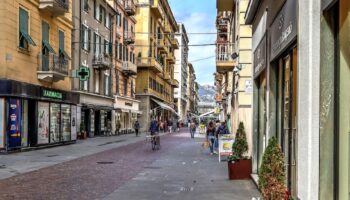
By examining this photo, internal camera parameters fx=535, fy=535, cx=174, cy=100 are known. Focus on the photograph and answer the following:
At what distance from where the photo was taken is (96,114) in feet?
155

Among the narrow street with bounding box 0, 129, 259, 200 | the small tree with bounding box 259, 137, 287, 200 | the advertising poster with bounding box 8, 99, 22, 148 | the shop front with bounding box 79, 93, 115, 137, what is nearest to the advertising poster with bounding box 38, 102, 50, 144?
the advertising poster with bounding box 8, 99, 22, 148

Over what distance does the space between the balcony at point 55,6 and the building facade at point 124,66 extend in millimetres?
20410

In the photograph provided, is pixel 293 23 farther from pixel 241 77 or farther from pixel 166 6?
pixel 166 6

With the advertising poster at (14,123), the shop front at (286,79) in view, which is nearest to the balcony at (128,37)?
the advertising poster at (14,123)

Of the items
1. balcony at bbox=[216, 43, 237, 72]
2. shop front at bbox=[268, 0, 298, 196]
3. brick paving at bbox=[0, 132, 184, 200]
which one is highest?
balcony at bbox=[216, 43, 237, 72]

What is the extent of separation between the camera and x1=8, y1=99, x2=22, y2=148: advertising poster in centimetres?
2475

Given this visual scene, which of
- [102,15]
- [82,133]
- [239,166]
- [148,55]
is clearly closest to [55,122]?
[82,133]

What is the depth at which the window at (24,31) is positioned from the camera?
25922 mm

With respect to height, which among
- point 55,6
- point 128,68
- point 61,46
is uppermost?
point 55,6

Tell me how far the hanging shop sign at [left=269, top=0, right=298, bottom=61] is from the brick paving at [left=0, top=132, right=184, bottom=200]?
485 cm

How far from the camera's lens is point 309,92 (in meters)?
6.24

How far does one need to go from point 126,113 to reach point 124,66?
→ 5.87 m

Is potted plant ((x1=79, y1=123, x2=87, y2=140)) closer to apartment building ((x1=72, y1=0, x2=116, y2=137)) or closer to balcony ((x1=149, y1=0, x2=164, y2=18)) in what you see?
apartment building ((x1=72, y1=0, x2=116, y2=137))

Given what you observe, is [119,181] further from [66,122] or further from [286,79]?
[66,122]
